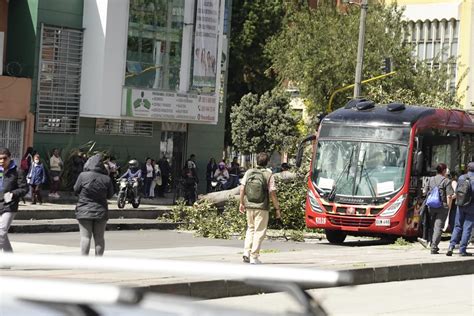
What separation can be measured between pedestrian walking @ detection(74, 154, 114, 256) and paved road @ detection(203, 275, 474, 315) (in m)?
2.28

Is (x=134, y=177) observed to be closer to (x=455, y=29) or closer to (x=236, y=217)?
(x=236, y=217)

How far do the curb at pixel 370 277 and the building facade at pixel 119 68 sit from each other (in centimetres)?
1999

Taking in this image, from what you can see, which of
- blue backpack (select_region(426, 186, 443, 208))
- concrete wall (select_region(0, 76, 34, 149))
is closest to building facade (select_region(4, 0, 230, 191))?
concrete wall (select_region(0, 76, 34, 149))

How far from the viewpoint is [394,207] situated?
2298cm

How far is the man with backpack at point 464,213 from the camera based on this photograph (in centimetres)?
1898

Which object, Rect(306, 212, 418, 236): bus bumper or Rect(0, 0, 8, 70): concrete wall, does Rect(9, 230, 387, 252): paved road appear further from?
Rect(0, 0, 8, 70): concrete wall

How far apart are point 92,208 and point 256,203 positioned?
2.90 meters

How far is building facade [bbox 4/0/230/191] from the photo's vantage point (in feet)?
119

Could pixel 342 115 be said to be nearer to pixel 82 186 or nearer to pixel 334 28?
→ pixel 82 186

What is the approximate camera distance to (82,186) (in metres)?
14.5

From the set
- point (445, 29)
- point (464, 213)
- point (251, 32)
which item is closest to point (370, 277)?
point (464, 213)

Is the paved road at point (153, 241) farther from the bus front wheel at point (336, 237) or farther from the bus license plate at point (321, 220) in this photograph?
the bus license plate at point (321, 220)

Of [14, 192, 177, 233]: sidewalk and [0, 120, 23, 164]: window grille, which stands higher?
[0, 120, 23, 164]: window grille

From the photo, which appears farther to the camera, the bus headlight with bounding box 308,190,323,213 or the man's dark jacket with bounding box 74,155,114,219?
the bus headlight with bounding box 308,190,323,213
